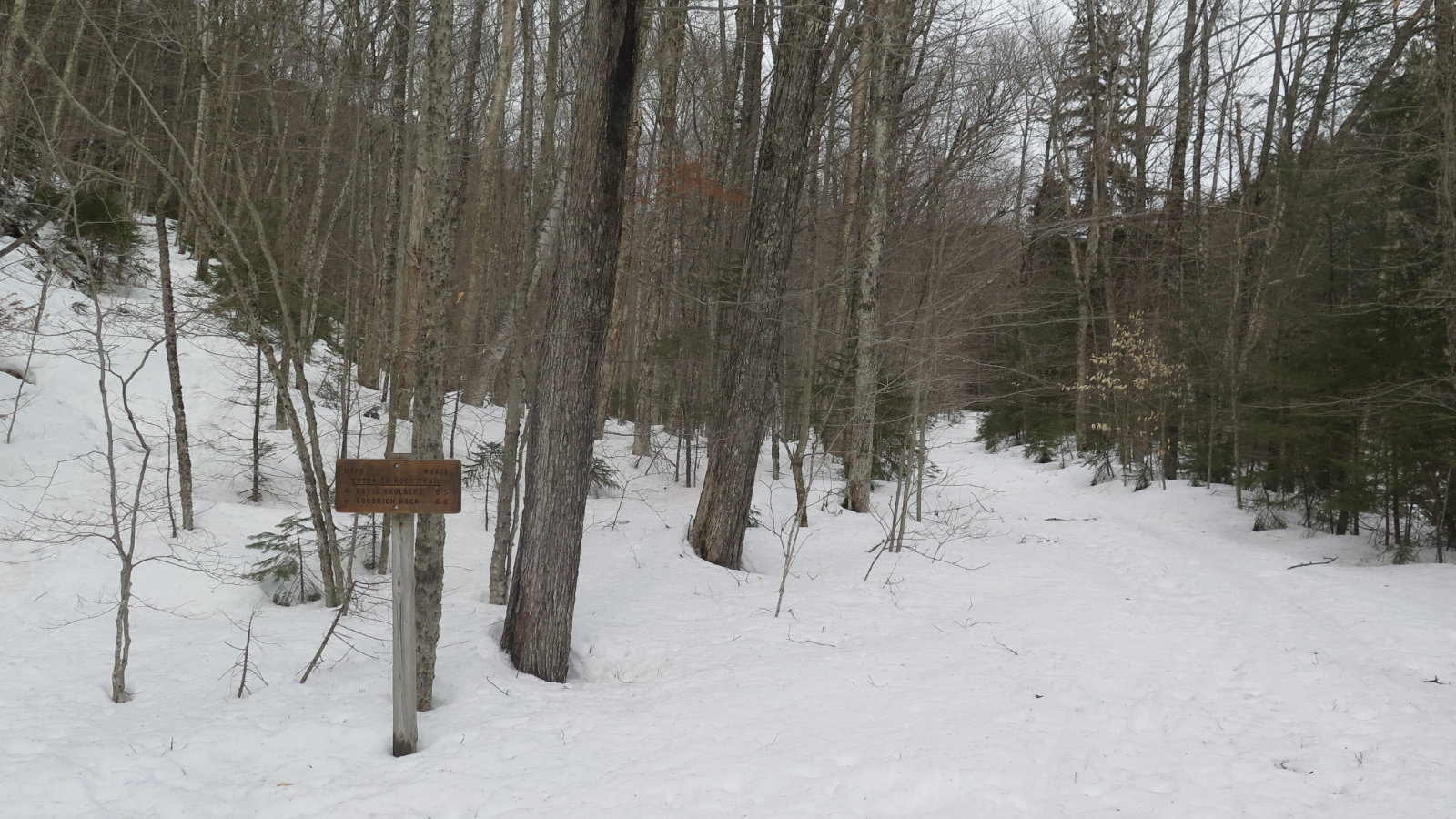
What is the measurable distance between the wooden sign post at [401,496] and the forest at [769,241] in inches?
20.7

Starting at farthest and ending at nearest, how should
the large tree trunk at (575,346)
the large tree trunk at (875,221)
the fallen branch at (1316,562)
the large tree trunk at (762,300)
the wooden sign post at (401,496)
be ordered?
the large tree trunk at (875,221) → the fallen branch at (1316,562) → the large tree trunk at (762,300) → the large tree trunk at (575,346) → the wooden sign post at (401,496)

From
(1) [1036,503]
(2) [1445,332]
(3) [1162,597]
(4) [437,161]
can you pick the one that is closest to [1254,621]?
(3) [1162,597]

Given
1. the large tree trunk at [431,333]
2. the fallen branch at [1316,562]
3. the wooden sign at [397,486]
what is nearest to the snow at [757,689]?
the fallen branch at [1316,562]

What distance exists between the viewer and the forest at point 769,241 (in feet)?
A: 16.9

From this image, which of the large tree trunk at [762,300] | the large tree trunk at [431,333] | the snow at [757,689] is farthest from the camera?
the large tree trunk at [762,300]

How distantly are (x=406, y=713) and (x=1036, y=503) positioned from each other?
44.3 ft

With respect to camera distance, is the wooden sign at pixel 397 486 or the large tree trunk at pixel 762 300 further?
the large tree trunk at pixel 762 300

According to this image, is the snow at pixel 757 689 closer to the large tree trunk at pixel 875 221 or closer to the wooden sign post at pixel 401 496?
the wooden sign post at pixel 401 496

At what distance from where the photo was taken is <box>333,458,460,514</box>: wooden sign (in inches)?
150

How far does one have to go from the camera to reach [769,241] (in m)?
7.76

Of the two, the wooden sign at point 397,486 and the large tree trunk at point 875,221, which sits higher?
the large tree trunk at point 875,221

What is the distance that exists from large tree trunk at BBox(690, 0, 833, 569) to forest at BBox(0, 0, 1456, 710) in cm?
4

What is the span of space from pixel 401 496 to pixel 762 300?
4.49 metres

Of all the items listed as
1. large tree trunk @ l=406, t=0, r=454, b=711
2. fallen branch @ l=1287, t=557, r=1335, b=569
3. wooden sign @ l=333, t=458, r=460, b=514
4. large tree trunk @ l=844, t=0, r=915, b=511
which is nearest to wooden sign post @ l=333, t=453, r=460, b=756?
wooden sign @ l=333, t=458, r=460, b=514
